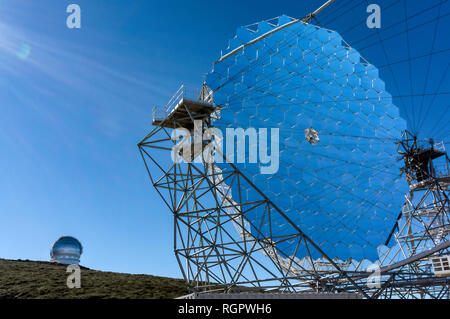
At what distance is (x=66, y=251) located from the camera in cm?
6488

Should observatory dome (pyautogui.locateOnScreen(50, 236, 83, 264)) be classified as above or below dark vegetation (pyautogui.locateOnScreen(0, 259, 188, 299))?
above

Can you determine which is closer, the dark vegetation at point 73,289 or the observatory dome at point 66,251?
the dark vegetation at point 73,289

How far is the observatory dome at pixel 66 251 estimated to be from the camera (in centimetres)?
6444

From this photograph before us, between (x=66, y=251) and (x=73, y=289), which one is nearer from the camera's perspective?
(x=73, y=289)

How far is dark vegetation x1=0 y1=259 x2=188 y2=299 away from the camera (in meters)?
42.3

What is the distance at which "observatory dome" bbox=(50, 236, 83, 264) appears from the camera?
64.4 meters

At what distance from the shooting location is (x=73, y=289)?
150 feet

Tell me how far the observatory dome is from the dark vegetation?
195 inches

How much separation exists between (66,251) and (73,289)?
20.8m

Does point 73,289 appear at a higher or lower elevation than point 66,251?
lower

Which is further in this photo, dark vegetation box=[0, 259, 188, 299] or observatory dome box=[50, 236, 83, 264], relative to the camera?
observatory dome box=[50, 236, 83, 264]

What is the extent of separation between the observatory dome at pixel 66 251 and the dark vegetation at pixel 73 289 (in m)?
4.94
